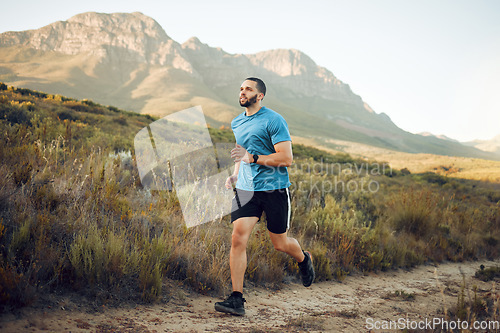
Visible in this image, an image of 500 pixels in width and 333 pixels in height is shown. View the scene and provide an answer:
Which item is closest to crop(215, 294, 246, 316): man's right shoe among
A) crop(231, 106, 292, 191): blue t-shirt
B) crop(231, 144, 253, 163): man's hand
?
crop(231, 106, 292, 191): blue t-shirt

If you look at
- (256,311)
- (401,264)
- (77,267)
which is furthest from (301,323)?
(401,264)

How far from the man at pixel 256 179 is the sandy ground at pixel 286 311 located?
1.21 ft

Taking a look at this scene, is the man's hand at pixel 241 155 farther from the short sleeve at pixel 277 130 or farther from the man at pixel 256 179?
the short sleeve at pixel 277 130

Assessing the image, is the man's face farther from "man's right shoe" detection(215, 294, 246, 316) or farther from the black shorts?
"man's right shoe" detection(215, 294, 246, 316)

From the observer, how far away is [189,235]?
4461 mm

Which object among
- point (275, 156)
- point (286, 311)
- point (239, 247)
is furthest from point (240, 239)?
point (286, 311)

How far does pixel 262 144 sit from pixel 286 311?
2026mm

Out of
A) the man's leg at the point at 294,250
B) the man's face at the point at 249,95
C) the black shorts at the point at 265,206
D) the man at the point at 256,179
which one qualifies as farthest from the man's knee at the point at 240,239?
the man's face at the point at 249,95

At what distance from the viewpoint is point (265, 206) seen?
133 inches

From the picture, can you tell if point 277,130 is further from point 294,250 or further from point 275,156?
point 294,250

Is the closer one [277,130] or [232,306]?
[232,306]

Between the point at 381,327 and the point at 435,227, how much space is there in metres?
5.57

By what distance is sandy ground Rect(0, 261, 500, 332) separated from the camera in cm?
263

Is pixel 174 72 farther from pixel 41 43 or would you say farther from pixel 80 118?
pixel 80 118
